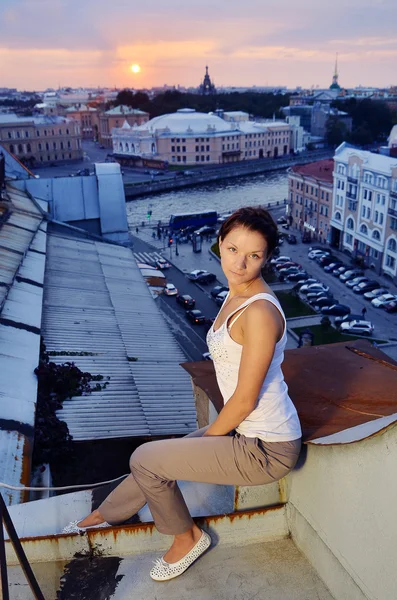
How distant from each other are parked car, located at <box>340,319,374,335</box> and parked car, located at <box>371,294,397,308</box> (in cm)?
207

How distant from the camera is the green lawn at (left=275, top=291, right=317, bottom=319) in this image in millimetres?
13608

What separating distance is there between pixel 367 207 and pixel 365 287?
11.2ft

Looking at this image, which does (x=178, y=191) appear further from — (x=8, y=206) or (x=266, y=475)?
(x=266, y=475)

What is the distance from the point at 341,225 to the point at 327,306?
648 cm

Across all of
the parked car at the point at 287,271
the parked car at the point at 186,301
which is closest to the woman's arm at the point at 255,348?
the parked car at the point at 186,301

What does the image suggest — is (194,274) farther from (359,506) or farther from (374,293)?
(359,506)

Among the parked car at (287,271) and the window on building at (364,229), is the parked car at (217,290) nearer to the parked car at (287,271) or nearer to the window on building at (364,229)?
the parked car at (287,271)

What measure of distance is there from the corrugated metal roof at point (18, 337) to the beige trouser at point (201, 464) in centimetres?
105

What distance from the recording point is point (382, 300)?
47.4 ft

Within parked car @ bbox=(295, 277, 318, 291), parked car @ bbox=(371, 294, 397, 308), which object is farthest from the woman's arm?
parked car @ bbox=(295, 277, 318, 291)

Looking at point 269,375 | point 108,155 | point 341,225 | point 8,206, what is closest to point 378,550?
point 269,375

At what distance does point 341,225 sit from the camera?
1942cm

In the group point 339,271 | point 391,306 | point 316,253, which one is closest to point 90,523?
point 391,306

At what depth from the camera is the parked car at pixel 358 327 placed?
484 inches
